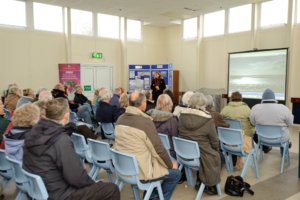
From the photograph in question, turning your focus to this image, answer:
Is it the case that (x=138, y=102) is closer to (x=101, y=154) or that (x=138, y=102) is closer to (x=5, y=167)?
(x=101, y=154)

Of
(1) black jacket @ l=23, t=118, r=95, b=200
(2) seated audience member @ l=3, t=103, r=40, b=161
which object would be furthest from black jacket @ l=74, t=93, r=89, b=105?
(1) black jacket @ l=23, t=118, r=95, b=200

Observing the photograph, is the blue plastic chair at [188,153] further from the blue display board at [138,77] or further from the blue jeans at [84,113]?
the blue display board at [138,77]

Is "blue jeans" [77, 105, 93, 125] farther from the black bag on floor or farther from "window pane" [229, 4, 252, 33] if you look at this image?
"window pane" [229, 4, 252, 33]

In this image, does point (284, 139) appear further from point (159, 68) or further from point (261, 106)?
point (159, 68)

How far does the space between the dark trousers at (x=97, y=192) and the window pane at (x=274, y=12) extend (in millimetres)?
8533

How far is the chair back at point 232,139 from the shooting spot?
3500 millimetres

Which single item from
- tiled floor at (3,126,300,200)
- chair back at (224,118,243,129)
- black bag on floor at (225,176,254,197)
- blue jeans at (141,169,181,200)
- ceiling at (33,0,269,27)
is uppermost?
ceiling at (33,0,269,27)

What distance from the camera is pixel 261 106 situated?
4.11m

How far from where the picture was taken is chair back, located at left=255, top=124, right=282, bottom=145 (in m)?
3.92

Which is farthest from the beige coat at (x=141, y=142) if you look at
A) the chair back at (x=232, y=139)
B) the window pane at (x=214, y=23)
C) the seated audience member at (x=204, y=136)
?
the window pane at (x=214, y=23)

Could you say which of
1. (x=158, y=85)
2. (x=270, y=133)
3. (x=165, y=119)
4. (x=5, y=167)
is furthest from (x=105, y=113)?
(x=158, y=85)

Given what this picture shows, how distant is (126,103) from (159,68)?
6502 mm

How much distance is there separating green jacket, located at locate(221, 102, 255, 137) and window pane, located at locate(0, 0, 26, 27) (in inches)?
317

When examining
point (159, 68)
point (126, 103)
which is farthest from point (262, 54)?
point (126, 103)
